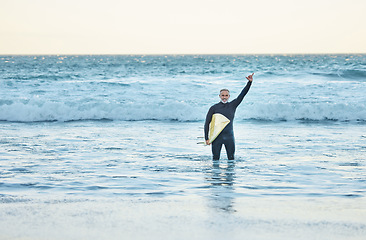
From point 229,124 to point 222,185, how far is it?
1.97 m

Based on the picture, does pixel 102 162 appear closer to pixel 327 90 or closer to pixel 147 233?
pixel 147 233

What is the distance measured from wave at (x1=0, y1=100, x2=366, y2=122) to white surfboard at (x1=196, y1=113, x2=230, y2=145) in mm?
9738

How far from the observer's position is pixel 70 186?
7.02 m

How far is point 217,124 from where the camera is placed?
885 centimetres

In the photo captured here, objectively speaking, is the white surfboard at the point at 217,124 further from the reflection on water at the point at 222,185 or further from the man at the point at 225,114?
the reflection on water at the point at 222,185

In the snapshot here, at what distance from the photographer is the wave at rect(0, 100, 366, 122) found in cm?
1869

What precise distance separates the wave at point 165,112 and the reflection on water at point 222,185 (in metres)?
9.94

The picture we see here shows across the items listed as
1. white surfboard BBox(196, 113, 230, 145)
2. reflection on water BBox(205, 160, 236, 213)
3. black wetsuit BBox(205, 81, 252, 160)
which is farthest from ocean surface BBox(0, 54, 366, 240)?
white surfboard BBox(196, 113, 230, 145)

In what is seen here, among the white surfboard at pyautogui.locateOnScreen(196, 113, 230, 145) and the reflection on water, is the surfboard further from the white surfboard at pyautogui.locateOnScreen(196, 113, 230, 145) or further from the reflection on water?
the reflection on water

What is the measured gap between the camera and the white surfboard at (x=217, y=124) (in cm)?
883

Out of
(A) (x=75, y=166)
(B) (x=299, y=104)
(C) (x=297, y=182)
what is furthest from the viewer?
(B) (x=299, y=104)

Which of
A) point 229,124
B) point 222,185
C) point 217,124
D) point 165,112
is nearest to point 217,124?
point 217,124

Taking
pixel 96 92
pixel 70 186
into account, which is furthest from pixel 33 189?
pixel 96 92

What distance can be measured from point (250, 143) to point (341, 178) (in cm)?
422
